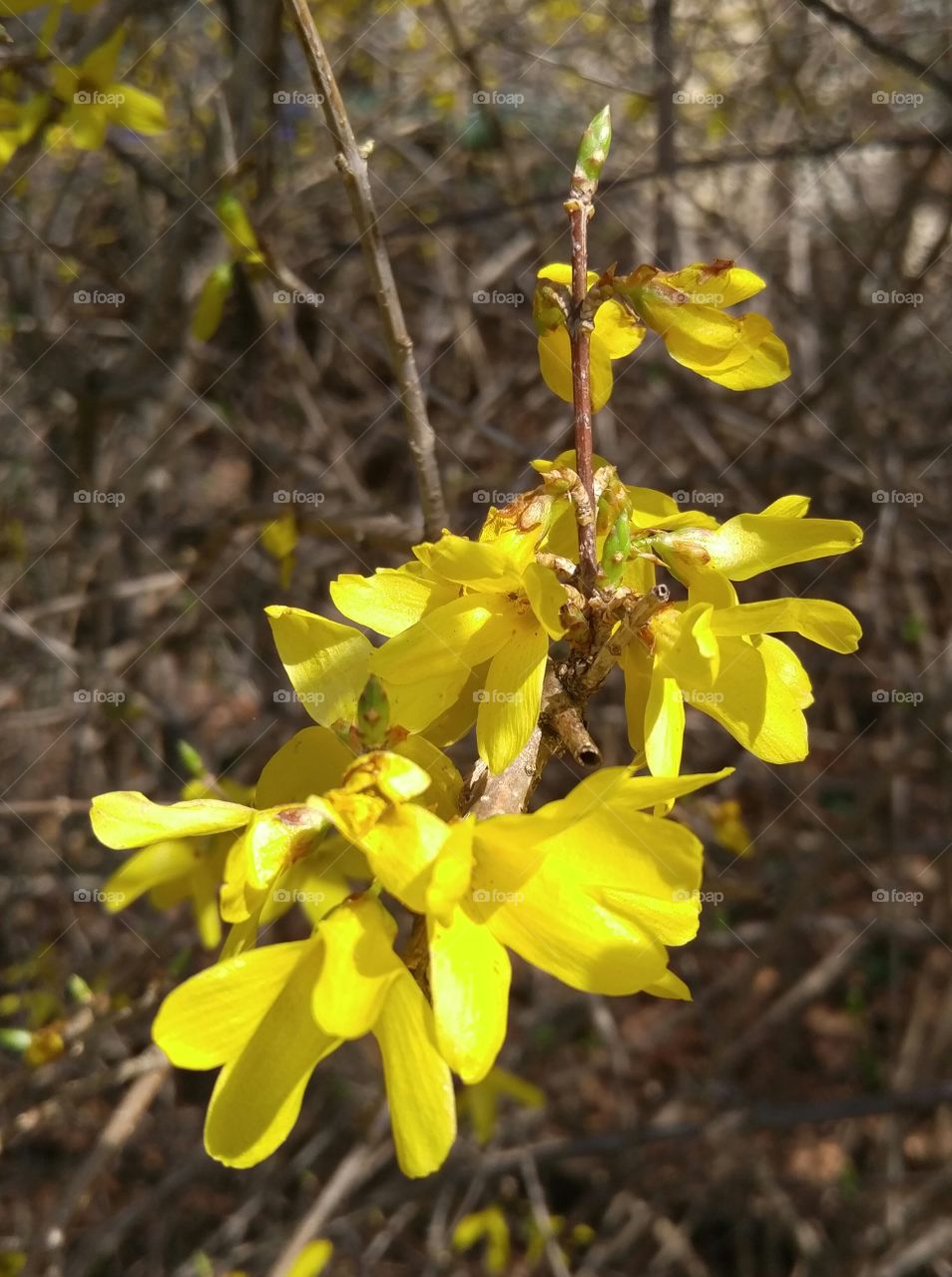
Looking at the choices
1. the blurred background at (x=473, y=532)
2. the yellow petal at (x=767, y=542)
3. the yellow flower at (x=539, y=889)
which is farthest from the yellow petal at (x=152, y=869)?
the yellow petal at (x=767, y=542)

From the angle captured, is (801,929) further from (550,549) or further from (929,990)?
(550,549)

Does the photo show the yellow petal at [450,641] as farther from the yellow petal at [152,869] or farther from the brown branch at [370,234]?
the yellow petal at [152,869]

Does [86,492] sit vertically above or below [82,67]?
below

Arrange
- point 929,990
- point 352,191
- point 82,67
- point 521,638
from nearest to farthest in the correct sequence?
point 521,638 < point 352,191 < point 82,67 < point 929,990

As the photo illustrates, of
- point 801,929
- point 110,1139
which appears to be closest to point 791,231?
point 801,929

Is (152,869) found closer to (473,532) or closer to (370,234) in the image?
(370,234)

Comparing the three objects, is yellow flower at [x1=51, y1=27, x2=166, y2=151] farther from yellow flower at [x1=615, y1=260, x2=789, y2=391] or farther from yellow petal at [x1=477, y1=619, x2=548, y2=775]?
yellow petal at [x1=477, y1=619, x2=548, y2=775]

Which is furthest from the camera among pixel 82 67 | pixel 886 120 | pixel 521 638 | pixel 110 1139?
pixel 886 120
